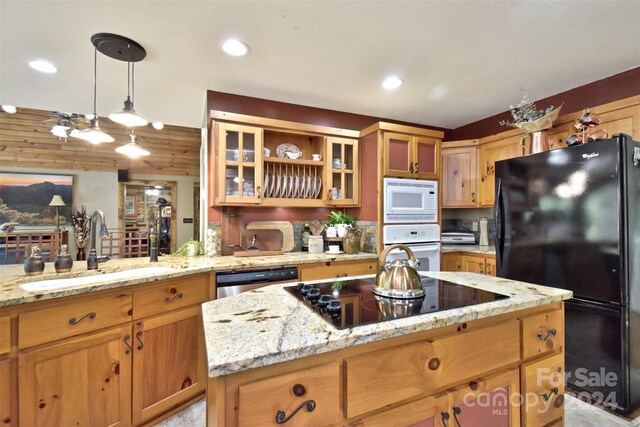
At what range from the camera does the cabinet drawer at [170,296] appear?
1.76 m

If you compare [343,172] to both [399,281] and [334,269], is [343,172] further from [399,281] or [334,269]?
[399,281]

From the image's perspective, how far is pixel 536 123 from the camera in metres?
2.62

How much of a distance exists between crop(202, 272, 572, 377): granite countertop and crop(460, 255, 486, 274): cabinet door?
182 cm

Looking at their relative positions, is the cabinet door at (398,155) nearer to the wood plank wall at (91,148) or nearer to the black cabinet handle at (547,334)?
the black cabinet handle at (547,334)

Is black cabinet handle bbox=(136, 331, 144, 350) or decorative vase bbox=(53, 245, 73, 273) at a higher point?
decorative vase bbox=(53, 245, 73, 273)

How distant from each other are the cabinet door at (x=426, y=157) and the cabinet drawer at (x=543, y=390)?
205 cm

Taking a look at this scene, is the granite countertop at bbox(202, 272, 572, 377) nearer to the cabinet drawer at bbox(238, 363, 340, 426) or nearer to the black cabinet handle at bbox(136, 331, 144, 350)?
the cabinet drawer at bbox(238, 363, 340, 426)

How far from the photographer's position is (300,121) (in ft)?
10.6

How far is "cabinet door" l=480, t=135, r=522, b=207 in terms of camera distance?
3.16 meters

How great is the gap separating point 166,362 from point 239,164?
1.68 m

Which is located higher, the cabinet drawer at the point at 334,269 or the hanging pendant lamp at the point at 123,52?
the hanging pendant lamp at the point at 123,52

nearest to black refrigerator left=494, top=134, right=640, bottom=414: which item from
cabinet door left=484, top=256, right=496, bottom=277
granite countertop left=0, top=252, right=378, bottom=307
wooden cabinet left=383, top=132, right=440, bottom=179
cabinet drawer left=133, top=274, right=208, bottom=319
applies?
cabinet door left=484, top=256, right=496, bottom=277

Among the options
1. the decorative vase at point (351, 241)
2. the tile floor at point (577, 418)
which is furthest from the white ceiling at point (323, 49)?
the tile floor at point (577, 418)

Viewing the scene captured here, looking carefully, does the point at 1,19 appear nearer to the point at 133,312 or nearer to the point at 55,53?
the point at 55,53
